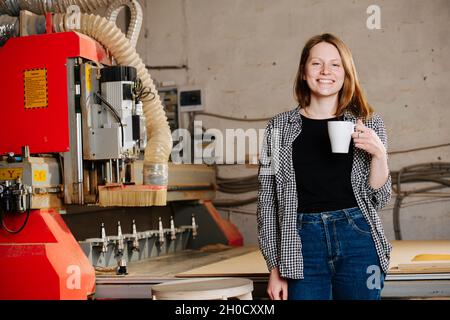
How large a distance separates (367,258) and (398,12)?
2.90 metres

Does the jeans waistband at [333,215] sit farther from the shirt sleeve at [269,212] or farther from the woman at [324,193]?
the shirt sleeve at [269,212]

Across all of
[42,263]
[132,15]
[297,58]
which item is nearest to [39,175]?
[42,263]

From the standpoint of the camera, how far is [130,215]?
3.96 meters

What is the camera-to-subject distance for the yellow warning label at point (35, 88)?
2785mm

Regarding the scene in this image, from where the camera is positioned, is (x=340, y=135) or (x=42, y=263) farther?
(x=42, y=263)

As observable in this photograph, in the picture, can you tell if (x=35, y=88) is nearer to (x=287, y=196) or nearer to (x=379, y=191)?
(x=287, y=196)

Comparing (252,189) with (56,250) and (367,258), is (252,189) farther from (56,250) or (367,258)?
(367,258)

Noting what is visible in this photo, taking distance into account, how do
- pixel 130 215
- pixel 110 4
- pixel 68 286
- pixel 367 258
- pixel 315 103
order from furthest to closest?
pixel 130 215 → pixel 110 4 → pixel 68 286 → pixel 315 103 → pixel 367 258

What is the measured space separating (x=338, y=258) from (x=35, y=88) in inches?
63.3

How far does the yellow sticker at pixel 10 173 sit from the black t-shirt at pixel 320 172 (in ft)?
4.08

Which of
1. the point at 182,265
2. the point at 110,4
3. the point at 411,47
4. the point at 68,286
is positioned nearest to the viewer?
the point at 68,286

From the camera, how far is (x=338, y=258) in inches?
73.0

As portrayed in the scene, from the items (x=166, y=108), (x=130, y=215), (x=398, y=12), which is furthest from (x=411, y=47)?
(x=130, y=215)
